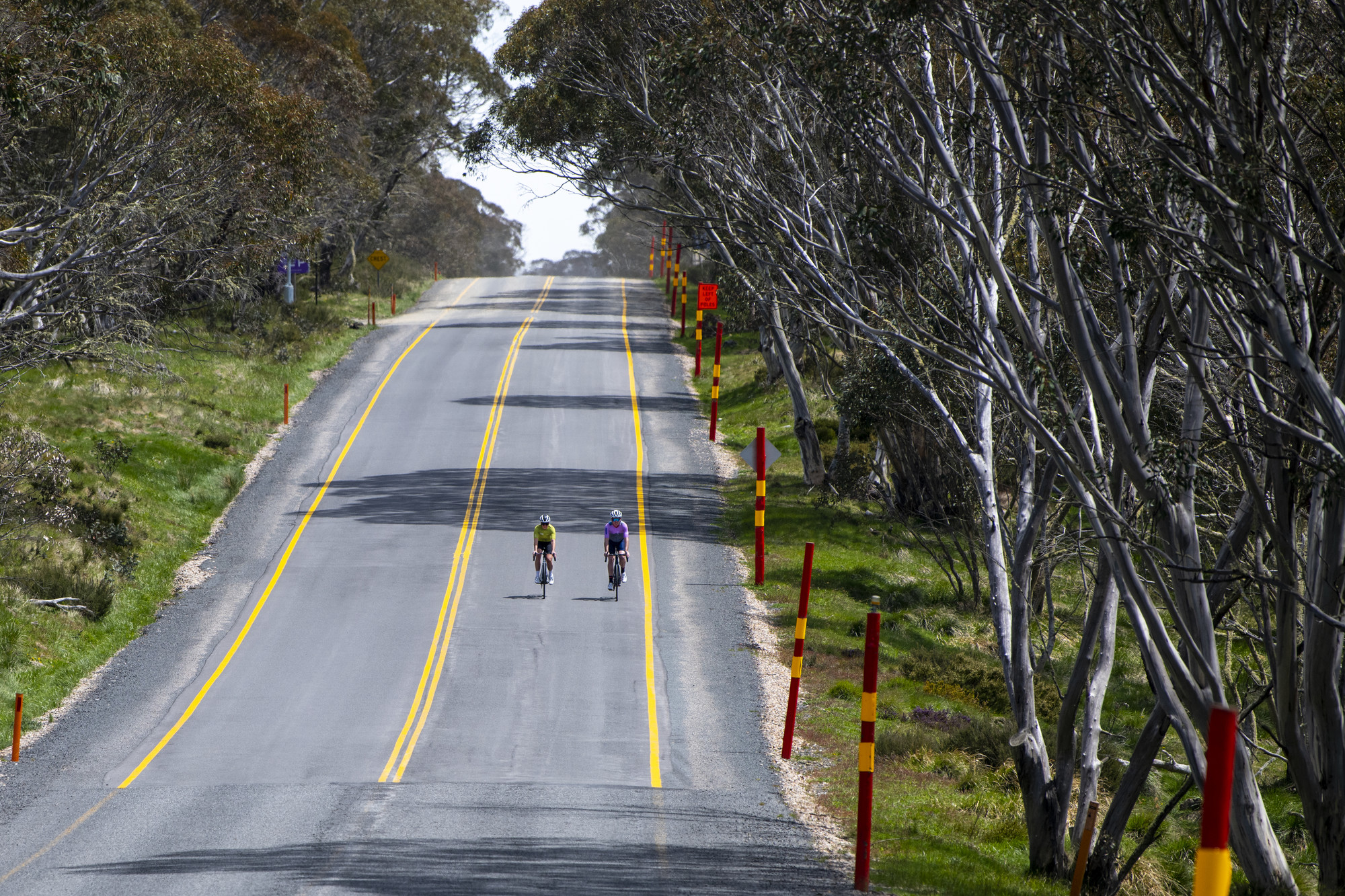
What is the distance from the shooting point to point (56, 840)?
40.6 feet

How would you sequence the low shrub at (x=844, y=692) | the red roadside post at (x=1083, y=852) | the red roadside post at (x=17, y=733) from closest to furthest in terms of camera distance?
the red roadside post at (x=1083, y=852) → the red roadside post at (x=17, y=733) → the low shrub at (x=844, y=692)

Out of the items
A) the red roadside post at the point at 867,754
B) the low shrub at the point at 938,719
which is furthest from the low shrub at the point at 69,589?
the red roadside post at the point at 867,754

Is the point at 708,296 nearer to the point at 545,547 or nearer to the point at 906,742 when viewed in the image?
the point at 545,547

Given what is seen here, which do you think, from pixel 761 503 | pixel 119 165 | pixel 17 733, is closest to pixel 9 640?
pixel 17 733

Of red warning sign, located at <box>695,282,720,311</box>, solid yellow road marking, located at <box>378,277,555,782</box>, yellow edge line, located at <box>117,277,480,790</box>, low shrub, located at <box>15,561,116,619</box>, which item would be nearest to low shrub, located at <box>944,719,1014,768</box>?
solid yellow road marking, located at <box>378,277,555,782</box>

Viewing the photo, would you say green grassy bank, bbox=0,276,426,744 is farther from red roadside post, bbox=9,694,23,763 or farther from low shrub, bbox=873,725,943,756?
low shrub, bbox=873,725,943,756

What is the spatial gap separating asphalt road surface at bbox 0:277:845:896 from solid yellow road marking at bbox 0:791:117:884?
5 cm

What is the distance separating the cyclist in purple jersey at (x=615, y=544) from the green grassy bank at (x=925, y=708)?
295cm

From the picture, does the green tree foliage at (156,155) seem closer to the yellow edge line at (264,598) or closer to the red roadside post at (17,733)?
the yellow edge line at (264,598)

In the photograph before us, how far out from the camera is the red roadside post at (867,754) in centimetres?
1095

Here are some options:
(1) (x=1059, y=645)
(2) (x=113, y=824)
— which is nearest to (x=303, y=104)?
(1) (x=1059, y=645)

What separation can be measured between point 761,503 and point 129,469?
14.7 metres

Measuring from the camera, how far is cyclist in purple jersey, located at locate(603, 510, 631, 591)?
22.9m

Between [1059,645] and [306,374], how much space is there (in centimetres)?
2692
